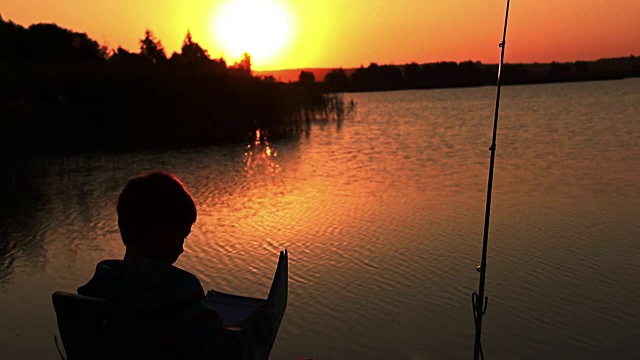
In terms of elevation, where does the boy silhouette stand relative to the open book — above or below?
above

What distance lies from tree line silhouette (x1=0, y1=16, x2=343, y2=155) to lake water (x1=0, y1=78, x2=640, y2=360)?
5.92 ft

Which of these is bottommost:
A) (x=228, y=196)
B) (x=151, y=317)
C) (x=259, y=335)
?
(x=228, y=196)

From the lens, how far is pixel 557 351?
4988mm

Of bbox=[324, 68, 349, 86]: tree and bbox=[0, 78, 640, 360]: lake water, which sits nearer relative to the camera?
bbox=[0, 78, 640, 360]: lake water

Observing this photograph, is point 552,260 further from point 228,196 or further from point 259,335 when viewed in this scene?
point 228,196

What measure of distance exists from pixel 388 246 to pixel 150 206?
21.7ft

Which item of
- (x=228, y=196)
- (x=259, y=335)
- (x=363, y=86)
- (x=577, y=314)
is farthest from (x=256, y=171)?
(x=363, y=86)

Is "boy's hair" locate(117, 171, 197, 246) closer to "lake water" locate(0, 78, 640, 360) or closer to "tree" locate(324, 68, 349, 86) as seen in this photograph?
"lake water" locate(0, 78, 640, 360)

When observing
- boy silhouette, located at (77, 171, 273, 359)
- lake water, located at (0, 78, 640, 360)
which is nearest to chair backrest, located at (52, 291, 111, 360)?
boy silhouette, located at (77, 171, 273, 359)

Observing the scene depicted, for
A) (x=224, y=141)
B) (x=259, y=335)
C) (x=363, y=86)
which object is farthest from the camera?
(x=363, y=86)

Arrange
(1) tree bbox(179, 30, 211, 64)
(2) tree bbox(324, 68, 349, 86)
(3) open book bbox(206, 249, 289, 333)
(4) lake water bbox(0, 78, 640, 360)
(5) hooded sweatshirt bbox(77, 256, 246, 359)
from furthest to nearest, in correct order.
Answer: (2) tree bbox(324, 68, 349, 86)
(1) tree bbox(179, 30, 211, 64)
(4) lake water bbox(0, 78, 640, 360)
(3) open book bbox(206, 249, 289, 333)
(5) hooded sweatshirt bbox(77, 256, 246, 359)

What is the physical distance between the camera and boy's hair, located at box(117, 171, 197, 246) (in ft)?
5.66

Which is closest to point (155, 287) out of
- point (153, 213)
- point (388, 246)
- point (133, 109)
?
point (153, 213)

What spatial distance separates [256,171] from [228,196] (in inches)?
145
